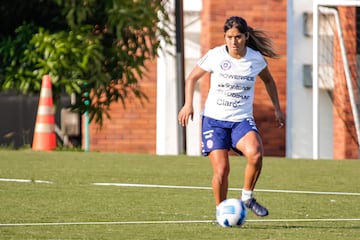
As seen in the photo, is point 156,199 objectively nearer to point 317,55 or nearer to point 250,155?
point 250,155

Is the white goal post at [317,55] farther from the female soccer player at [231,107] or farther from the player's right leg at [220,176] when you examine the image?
the player's right leg at [220,176]

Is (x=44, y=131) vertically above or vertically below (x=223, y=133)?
below

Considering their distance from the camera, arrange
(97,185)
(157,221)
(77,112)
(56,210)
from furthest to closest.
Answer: (77,112)
(97,185)
(56,210)
(157,221)

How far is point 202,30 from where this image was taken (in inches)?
977

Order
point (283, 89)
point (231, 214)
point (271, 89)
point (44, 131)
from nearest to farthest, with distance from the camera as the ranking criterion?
1. point (231, 214)
2. point (271, 89)
3. point (44, 131)
4. point (283, 89)

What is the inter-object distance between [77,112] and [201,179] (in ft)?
36.3

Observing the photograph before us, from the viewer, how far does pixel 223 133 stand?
1033cm

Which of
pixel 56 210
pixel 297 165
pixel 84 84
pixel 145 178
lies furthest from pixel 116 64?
pixel 56 210

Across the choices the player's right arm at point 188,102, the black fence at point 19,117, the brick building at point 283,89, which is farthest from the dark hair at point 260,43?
the black fence at point 19,117

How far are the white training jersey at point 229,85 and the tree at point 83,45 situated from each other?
12632mm

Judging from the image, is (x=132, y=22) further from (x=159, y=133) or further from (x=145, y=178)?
(x=145, y=178)

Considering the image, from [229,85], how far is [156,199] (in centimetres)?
207

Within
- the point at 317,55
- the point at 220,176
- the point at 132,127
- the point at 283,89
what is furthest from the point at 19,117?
the point at 220,176

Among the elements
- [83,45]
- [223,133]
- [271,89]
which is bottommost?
[223,133]
